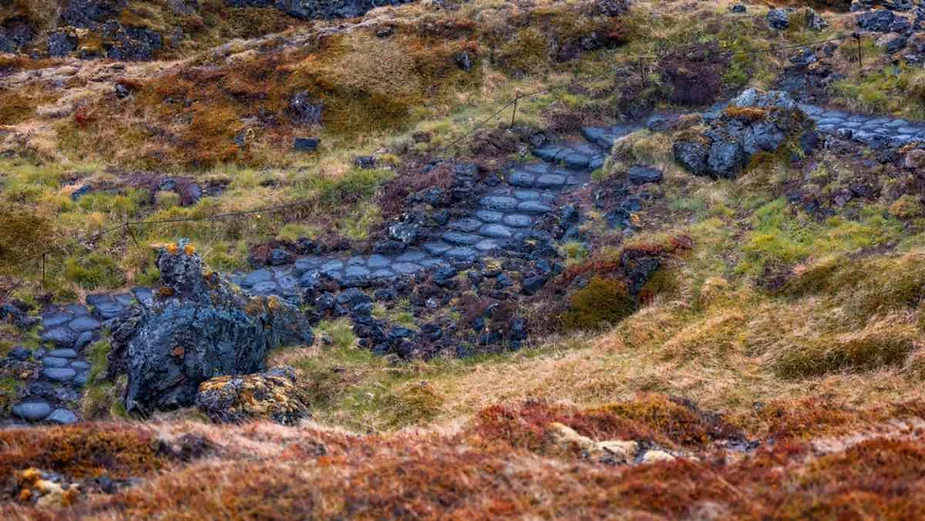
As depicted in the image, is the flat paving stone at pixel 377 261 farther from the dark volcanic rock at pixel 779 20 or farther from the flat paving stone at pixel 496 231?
the dark volcanic rock at pixel 779 20

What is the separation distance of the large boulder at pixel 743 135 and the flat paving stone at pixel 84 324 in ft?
52.8

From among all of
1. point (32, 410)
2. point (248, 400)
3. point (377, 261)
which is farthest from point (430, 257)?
point (32, 410)

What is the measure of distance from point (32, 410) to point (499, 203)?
42.7 feet

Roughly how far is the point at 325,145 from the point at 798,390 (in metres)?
18.2

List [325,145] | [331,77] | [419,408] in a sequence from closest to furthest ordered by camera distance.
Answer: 1. [419,408]
2. [325,145]
3. [331,77]

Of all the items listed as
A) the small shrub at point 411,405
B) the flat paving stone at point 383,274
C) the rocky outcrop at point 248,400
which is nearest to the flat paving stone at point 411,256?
the flat paving stone at point 383,274

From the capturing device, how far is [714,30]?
99.0 feet

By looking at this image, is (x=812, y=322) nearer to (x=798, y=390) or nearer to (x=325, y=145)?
(x=798, y=390)

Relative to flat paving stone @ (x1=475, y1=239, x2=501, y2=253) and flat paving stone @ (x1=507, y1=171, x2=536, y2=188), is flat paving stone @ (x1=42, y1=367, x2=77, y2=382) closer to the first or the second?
flat paving stone @ (x1=475, y1=239, x2=501, y2=253)

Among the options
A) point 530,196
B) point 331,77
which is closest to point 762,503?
point 530,196

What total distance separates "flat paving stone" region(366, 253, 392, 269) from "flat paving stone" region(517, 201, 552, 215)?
14.2ft

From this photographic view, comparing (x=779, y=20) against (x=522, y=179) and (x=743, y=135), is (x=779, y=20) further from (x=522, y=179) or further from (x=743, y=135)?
(x=522, y=179)

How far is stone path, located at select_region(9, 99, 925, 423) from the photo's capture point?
16.7 meters

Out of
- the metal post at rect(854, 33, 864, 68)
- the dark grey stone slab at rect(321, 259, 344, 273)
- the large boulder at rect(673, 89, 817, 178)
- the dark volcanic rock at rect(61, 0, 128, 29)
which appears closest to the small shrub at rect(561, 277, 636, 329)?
the large boulder at rect(673, 89, 817, 178)
